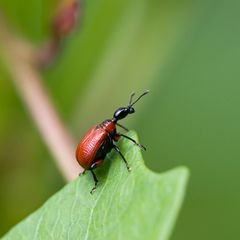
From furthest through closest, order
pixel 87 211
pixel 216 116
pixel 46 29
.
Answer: pixel 216 116
pixel 46 29
pixel 87 211

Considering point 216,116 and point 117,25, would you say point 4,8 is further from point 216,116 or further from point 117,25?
point 216,116

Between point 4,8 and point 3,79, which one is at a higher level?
point 4,8

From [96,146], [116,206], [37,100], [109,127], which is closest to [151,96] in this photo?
[37,100]

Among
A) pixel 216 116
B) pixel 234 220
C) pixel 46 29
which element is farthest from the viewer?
pixel 216 116

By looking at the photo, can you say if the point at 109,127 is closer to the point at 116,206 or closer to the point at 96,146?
the point at 96,146

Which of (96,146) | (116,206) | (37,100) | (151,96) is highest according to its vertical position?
(116,206)

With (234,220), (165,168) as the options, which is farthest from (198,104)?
(234,220)

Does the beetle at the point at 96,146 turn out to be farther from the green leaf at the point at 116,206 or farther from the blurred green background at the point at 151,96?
the blurred green background at the point at 151,96
